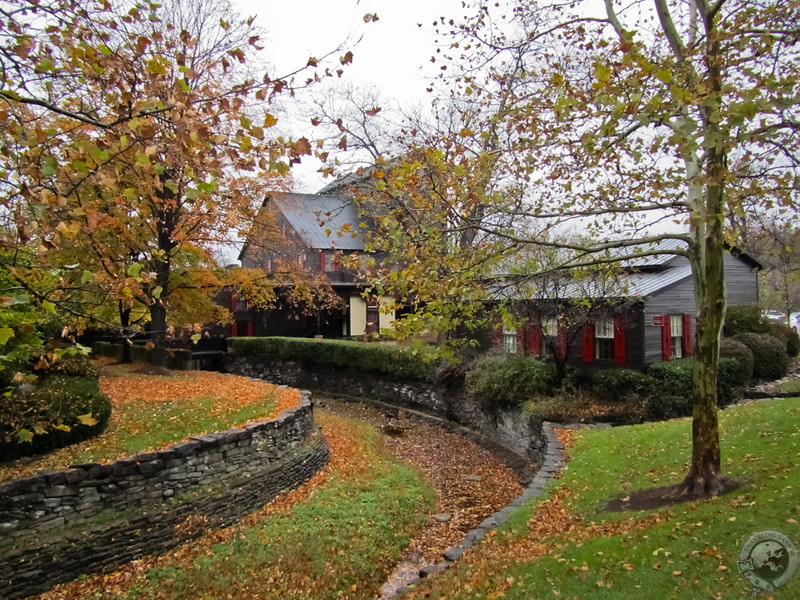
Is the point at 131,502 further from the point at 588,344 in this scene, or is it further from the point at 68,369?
the point at 588,344

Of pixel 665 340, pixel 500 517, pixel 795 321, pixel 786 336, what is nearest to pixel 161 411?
pixel 500 517

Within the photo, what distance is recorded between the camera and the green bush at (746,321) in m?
20.6

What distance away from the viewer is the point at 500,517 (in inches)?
345

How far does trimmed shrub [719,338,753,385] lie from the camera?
56.5 ft

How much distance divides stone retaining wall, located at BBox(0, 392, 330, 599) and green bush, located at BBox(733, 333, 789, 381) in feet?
53.5

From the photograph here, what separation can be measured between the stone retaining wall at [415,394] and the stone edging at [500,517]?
198 centimetres

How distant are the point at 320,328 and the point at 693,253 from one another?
2580 cm

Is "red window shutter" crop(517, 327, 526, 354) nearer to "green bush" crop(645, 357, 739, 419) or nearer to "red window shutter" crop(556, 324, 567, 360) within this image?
"red window shutter" crop(556, 324, 567, 360)

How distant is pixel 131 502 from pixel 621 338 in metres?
14.0

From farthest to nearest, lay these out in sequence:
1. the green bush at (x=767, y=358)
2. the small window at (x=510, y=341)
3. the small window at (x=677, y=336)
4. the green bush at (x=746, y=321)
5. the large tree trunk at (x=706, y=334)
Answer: the green bush at (x=746, y=321) < the small window at (x=510, y=341) < the green bush at (x=767, y=358) < the small window at (x=677, y=336) < the large tree trunk at (x=706, y=334)

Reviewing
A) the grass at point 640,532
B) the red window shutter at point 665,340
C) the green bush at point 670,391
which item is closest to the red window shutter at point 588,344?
the green bush at point 670,391

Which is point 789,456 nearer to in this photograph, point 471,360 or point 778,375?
point 471,360

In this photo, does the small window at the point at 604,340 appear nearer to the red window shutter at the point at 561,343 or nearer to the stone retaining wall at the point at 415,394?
the red window shutter at the point at 561,343

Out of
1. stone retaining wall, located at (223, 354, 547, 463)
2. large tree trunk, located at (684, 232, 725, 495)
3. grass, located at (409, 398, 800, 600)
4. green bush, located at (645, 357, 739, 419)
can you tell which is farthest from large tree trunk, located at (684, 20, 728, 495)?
green bush, located at (645, 357, 739, 419)
